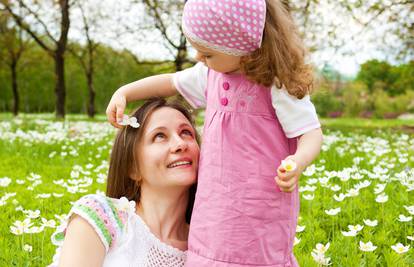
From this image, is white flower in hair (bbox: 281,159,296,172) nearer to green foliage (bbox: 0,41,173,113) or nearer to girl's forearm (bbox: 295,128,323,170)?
girl's forearm (bbox: 295,128,323,170)

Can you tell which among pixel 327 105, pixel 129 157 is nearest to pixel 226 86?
pixel 129 157

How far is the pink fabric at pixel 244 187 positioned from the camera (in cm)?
209

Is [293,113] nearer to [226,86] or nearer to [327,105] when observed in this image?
[226,86]

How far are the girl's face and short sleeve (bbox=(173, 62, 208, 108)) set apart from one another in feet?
0.96

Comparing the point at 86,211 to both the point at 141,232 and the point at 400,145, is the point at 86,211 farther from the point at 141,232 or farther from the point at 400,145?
the point at 400,145

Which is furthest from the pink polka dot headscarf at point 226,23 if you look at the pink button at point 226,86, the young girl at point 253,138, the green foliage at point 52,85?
the green foliage at point 52,85

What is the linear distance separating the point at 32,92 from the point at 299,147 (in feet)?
141

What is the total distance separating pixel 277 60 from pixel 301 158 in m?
0.39

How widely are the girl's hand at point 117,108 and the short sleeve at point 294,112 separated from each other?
2.43 feet

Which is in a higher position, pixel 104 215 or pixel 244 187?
pixel 244 187

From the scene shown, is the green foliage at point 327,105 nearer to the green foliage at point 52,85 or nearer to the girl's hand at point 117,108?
A: the green foliage at point 52,85

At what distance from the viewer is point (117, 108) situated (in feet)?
8.02

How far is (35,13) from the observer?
20812 millimetres

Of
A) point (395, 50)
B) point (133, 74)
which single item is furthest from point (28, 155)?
point (133, 74)
